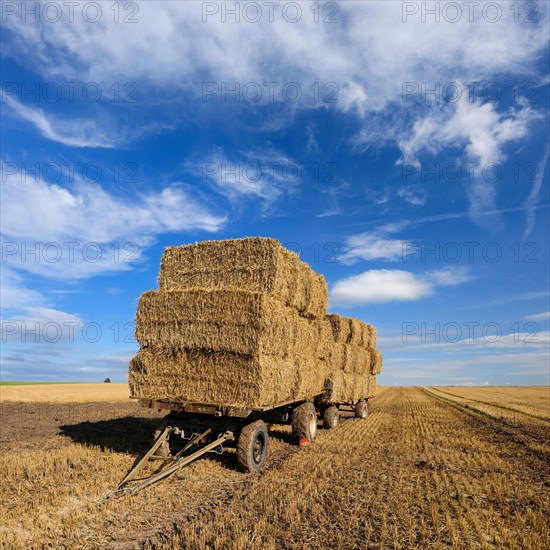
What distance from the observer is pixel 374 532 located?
5.33m

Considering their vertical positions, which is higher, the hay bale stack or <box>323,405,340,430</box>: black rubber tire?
the hay bale stack

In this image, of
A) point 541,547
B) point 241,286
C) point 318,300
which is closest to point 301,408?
point 318,300

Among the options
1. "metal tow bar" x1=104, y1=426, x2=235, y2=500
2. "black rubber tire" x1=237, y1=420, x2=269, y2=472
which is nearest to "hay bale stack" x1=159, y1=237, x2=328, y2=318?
"black rubber tire" x1=237, y1=420, x2=269, y2=472

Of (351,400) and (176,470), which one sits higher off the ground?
(351,400)

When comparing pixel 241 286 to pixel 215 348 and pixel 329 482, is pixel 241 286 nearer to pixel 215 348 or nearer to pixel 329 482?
pixel 215 348

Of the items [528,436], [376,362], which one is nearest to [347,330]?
[376,362]

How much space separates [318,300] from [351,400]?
6.04 metres

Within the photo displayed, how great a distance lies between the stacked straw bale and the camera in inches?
332

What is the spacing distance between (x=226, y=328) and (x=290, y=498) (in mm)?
3355

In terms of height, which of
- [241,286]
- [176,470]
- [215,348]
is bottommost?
[176,470]

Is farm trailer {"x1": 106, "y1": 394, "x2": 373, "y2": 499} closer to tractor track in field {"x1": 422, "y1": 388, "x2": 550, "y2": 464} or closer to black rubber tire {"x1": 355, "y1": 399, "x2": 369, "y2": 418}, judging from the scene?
tractor track in field {"x1": 422, "y1": 388, "x2": 550, "y2": 464}

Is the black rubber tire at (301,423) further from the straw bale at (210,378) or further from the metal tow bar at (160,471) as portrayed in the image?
the metal tow bar at (160,471)

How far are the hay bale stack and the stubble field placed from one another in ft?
12.4

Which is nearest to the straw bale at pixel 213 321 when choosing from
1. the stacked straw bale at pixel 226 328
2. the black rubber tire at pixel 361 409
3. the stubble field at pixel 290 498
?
the stacked straw bale at pixel 226 328
